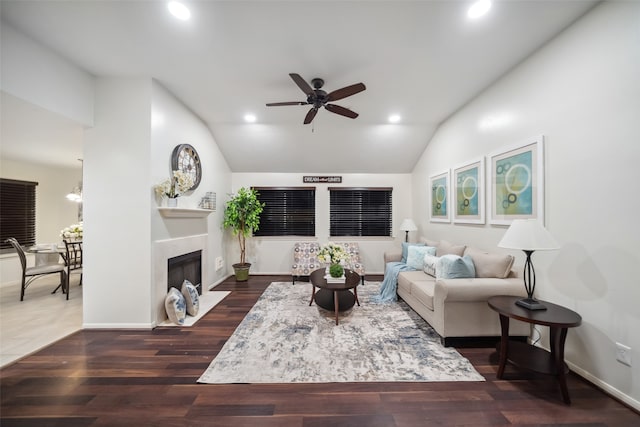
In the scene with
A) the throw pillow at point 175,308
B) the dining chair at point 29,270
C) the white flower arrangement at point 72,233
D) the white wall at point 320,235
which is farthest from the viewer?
the white wall at point 320,235

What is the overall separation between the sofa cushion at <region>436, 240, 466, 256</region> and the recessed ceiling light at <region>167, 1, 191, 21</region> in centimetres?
410

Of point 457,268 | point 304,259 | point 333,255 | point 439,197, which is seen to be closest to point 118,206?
point 333,255

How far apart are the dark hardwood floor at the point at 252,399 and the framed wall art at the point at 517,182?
5.07 ft

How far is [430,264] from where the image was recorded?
3.35m

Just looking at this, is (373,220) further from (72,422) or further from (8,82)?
(8,82)

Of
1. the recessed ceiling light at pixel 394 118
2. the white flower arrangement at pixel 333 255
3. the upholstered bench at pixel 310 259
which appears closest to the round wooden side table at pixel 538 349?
the white flower arrangement at pixel 333 255

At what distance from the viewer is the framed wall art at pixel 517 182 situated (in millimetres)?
2293

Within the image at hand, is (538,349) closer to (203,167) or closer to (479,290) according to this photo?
(479,290)

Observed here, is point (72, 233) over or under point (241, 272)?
over

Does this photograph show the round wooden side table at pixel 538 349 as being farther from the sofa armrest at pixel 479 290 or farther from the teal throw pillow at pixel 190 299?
the teal throw pillow at pixel 190 299

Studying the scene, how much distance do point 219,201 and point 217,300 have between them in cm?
200

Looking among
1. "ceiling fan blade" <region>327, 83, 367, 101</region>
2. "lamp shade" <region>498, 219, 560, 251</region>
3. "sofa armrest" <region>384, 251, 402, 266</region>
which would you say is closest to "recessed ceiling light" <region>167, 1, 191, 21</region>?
"ceiling fan blade" <region>327, 83, 367, 101</region>

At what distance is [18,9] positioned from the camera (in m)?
1.83

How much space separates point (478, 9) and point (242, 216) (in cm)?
452
